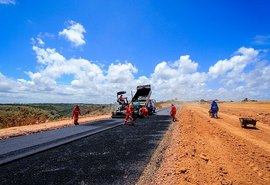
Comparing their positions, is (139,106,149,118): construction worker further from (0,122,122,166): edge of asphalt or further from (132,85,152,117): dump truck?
(0,122,122,166): edge of asphalt

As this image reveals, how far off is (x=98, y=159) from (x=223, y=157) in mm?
4437

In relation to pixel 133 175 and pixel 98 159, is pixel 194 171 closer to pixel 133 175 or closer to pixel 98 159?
pixel 133 175

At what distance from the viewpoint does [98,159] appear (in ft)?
30.1

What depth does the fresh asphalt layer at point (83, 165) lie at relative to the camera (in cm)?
695

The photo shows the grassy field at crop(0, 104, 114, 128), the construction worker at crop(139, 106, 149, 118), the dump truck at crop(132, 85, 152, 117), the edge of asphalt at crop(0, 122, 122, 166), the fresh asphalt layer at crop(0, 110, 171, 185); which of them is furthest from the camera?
the dump truck at crop(132, 85, 152, 117)

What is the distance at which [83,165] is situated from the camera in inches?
329

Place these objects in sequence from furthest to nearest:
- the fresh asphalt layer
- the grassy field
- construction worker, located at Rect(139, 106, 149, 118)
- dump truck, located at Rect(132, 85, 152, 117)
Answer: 1. dump truck, located at Rect(132, 85, 152, 117)
2. construction worker, located at Rect(139, 106, 149, 118)
3. the grassy field
4. the fresh asphalt layer

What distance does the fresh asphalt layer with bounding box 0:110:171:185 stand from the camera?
6949 mm

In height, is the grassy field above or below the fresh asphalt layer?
above

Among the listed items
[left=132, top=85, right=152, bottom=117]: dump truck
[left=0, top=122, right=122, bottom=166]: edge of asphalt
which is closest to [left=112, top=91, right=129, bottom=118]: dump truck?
[left=132, top=85, right=152, bottom=117]: dump truck

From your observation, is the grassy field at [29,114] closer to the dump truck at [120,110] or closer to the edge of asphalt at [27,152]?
the dump truck at [120,110]

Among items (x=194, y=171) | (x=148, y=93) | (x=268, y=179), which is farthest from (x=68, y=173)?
(x=148, y=93)

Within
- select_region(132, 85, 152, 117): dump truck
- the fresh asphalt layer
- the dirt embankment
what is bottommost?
the dirt embankment

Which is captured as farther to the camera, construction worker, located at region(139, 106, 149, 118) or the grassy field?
construction worker, located at region(139, 106, 149, 118)
